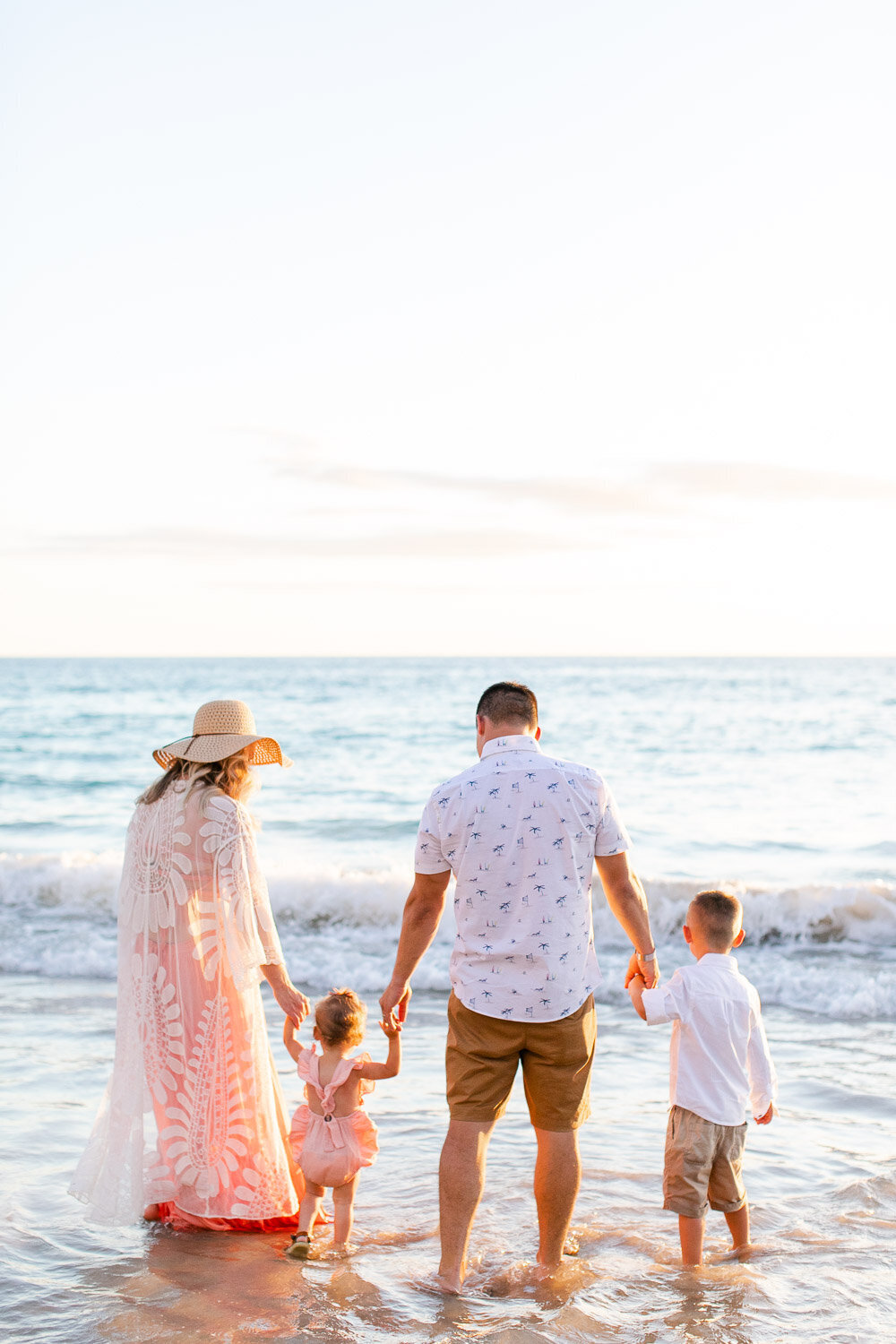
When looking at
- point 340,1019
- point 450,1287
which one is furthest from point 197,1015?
point 450,1287

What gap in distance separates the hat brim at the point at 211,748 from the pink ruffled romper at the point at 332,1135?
1019 millimetres

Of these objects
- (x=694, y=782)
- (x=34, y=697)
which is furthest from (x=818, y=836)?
(x=34, y=697)

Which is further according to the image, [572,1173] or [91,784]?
[91,784]

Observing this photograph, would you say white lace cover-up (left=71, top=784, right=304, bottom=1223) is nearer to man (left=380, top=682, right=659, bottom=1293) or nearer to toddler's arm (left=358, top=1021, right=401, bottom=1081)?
toddler's arm (left=358, top=1021, right=401, bottom=1081)

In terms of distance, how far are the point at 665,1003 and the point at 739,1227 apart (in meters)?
0.97

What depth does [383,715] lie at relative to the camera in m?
35.6

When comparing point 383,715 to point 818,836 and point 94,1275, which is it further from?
point 94,1275

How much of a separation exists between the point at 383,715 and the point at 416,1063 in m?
29.4

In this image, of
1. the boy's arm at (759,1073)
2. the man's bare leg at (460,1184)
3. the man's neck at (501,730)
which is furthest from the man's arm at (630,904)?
the man's bare leg at (460,1184)

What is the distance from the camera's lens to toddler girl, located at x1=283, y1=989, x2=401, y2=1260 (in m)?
3.77

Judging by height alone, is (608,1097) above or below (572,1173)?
below

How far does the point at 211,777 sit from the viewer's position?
3920 mm

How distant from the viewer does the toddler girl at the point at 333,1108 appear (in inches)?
148

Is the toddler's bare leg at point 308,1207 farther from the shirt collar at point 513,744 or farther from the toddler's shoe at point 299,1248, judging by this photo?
the shirt collar at point 513,744
